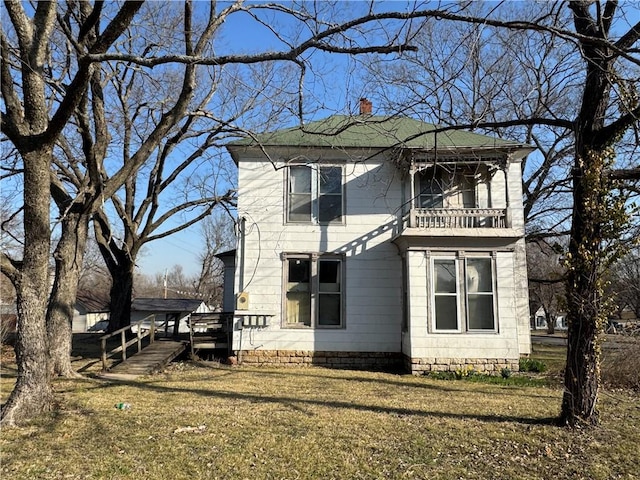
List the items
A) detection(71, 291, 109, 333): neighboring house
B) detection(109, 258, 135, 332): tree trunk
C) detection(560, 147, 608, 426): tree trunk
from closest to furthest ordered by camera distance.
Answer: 1. detection(560, 147, 608, 426): tree trunk
2. detection(109, 258, 135, 332): tree trunk
3. detection(71, 291, 109, 333): neighboring house

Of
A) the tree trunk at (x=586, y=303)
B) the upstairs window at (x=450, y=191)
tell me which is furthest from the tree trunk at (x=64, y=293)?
the tree trunk at (x=586, y=303)

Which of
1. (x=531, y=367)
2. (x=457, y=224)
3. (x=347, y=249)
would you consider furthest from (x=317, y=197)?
(x=531, y=367)

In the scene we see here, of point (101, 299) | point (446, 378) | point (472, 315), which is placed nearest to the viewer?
point (446, 378)

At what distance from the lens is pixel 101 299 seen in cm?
4691

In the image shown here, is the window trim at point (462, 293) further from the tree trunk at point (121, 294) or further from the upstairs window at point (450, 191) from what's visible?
the tree trunk at point (121, 294)

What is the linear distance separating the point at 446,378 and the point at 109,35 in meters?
9.87

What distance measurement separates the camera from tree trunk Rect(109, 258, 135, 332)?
59.2 ft

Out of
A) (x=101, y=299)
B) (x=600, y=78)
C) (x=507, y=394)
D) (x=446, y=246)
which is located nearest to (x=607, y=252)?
(x=600, y=78)

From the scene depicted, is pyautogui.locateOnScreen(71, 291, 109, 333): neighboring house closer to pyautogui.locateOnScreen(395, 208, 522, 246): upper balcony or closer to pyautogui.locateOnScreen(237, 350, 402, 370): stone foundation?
pyautogui.locateOnScreen(237, 350, 402, 370): stone foundation

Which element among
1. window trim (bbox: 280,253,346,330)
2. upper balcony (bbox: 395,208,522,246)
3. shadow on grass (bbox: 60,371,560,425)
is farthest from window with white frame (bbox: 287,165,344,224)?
shadow on grass (bbox: 60,371,560,425)

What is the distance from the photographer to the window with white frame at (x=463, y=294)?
12156mm

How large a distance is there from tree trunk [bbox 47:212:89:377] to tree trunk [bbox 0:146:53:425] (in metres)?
3.23

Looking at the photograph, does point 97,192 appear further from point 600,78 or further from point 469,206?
point 469,206

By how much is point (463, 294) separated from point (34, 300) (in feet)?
31.2
